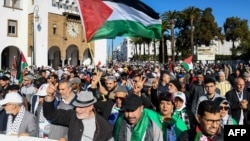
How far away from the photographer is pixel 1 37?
37.4 m

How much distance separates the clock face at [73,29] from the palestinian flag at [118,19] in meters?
35.6

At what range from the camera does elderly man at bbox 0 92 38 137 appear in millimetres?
4691

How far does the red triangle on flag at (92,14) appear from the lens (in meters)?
6.32

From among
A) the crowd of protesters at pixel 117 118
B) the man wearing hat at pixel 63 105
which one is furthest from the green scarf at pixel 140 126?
the man wearing hat at pixel 63 105

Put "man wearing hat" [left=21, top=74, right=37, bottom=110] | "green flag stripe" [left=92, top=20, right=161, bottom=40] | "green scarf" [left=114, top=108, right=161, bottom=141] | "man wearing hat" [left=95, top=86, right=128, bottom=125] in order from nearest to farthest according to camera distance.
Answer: "green scarf" [left=114, top=108, right=161, bottom=141] < "man wearing hat" [left=95, top=86, right=128, bottom=125] < "green flag stripe" [left=92, top=20, right=161, bottom=40] < "man wearing hat" [left=21, top=74, right=37, bottom=110]

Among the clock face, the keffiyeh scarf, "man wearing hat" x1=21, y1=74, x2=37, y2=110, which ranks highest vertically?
the clock face

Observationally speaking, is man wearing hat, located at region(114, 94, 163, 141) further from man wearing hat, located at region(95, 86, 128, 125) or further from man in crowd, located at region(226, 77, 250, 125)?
man in crowd, located at region(226, 77, 250, 125)

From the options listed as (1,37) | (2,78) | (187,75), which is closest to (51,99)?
(2,78)

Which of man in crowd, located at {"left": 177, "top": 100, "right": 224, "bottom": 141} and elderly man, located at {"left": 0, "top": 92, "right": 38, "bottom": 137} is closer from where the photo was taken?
man in crowd, located at {"left": 177, "top": 100, "right": 224, "bottom": 141}

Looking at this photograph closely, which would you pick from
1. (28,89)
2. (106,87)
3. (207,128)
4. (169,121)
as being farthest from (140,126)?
(28,89)

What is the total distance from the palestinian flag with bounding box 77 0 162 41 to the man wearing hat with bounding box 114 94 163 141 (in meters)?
2.57

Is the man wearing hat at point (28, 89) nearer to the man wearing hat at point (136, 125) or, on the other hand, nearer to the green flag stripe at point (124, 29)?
the green flag stripe at point (124, 29)

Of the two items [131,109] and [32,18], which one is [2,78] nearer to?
[131,109]

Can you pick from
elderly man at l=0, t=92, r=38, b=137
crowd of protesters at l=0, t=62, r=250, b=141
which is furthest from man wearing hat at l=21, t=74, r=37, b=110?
elderly man at l=0, t=92, r=38, b=137
